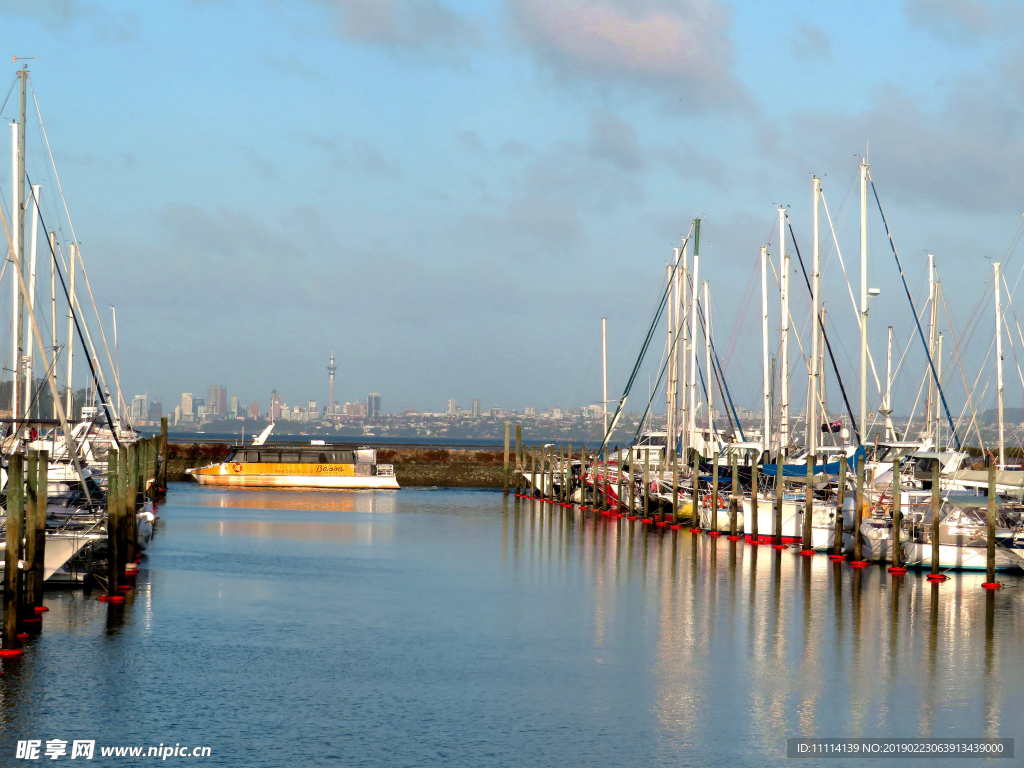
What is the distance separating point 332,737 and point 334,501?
175 feet

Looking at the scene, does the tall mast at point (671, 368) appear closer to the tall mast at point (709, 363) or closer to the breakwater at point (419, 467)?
the tall mast at point (709, 363)

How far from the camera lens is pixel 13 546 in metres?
21.4

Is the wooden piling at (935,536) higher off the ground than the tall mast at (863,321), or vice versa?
the tall mast at (863,321)

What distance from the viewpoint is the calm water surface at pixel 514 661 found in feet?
61.5

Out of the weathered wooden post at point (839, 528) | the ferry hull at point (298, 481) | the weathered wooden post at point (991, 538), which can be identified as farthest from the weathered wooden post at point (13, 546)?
the ferry hull at point (298, 481)

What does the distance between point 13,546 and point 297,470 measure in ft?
204

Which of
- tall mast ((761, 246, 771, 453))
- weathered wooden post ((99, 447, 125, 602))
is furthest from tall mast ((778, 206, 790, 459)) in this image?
weathered wooden post ((99, 447, 125, 602))

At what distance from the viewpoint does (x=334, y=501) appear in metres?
71.4

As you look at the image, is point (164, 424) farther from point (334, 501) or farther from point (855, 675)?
point (855, 675)

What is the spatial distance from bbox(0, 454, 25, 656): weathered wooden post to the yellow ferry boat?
197 feet

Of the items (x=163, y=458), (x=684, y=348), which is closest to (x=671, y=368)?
(x=684, y=348)

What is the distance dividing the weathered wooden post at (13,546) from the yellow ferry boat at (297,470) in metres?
59.9

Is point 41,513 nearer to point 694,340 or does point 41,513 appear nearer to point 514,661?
point 514,661

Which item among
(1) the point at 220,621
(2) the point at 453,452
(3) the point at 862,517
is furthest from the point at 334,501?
(1) the point at 220,621
